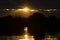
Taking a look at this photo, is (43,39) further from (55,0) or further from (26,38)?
(55,0)

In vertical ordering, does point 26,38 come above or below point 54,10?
below

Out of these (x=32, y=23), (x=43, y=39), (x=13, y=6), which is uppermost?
(x=13, y=6)

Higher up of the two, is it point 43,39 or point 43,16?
point 43,16

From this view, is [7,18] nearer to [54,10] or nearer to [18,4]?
[18,4]

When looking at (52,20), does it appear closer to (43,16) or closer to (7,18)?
(43,16)

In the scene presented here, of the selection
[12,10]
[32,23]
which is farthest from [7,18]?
[32,23]

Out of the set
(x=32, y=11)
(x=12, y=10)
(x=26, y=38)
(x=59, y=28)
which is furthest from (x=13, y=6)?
(x=59, y=28)

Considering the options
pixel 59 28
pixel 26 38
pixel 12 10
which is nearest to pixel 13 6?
pixel 12 10
